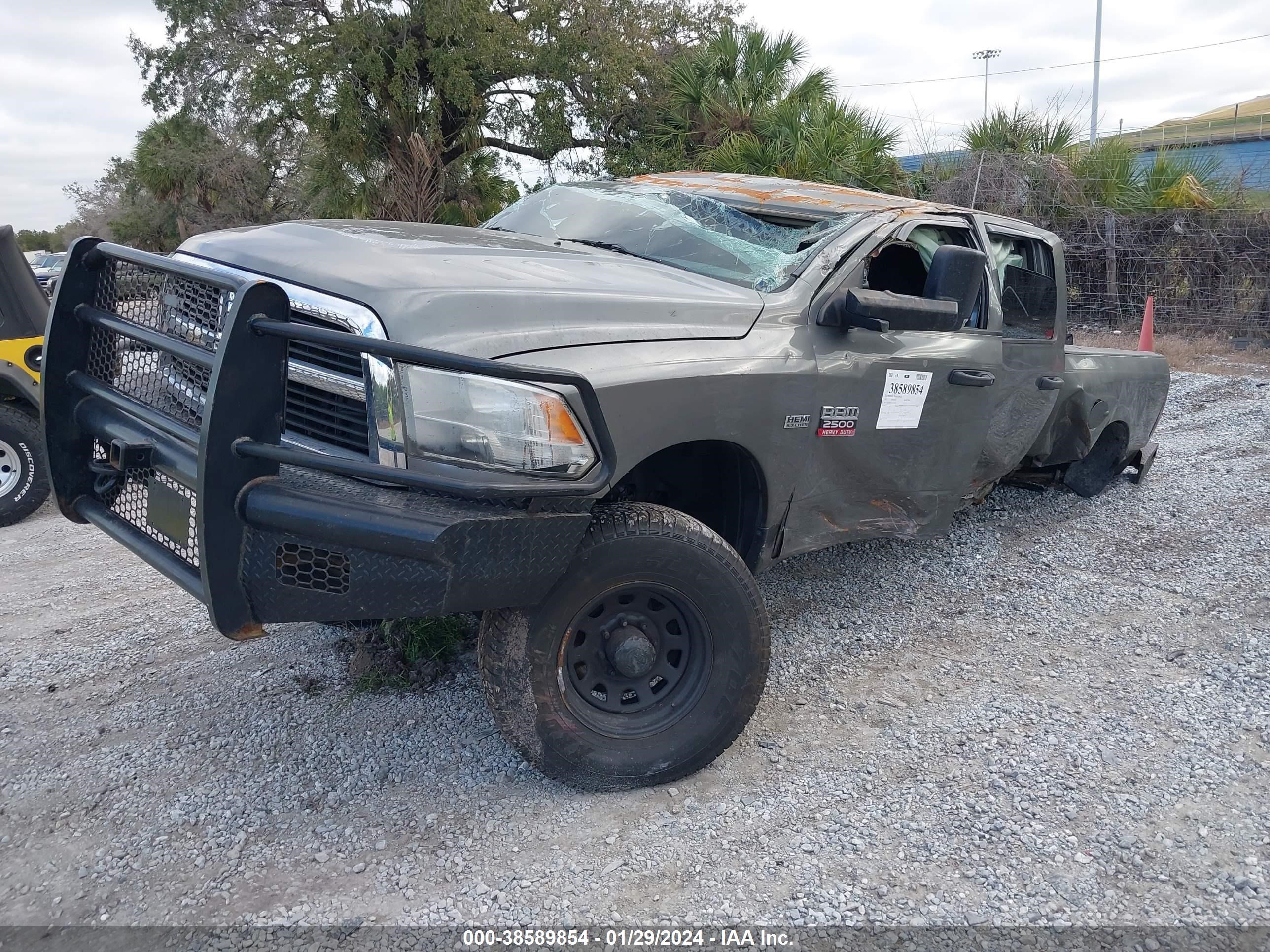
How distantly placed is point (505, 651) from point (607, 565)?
36 centimetres

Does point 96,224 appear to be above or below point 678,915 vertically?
above

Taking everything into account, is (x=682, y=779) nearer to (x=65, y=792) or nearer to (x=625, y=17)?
(x=65, y=792)

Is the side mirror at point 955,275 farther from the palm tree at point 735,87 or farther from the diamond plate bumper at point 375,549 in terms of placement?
the palm tree at point 735,87

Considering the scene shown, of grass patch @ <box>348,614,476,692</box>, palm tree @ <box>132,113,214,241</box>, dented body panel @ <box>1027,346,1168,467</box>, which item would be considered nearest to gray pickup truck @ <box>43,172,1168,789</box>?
grass patch @ <box>348,614,476,692</box>

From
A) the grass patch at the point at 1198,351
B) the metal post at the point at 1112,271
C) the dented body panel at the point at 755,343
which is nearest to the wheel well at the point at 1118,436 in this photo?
the dented body panel at the point at 755,343

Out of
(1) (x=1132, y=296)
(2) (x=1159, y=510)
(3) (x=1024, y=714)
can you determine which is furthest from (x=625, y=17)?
(3) (x=1024, y=714)

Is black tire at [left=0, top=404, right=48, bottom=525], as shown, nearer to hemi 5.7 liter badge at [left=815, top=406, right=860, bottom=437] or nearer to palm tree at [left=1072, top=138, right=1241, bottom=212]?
hemi 5.7 liter badge at [left=815, top=406, right=860, bottom=437]

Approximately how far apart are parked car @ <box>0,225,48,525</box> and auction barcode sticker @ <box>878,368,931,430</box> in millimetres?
5258

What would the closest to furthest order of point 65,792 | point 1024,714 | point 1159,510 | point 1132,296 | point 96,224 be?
1. point 65,792
2. point 1024,714
3. point 1159,510
4. point 1132,296
5. point 96,224

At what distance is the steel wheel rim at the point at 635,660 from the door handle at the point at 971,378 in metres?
1.66

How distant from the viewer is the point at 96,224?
34594mm

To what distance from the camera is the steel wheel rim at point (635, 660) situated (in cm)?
276

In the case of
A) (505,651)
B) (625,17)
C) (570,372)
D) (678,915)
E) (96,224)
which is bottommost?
(678,915)

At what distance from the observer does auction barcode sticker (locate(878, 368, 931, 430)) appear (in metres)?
3.52
